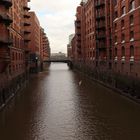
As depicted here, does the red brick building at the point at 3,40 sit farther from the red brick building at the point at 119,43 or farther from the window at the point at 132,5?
the window at the point at 132,5

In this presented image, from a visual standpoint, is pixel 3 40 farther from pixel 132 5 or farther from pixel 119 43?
pixel 119 43

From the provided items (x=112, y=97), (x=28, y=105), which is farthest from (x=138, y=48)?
(x=28, y=105)

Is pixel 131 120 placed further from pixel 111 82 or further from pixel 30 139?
pixel 111 82

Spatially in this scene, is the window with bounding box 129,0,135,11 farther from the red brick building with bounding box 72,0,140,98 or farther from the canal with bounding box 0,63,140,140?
the canal with bounding box 0,63,140,140

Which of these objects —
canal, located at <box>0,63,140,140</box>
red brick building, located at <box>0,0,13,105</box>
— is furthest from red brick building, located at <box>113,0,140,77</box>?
red brick building, located at <box>0,0,13,105</box>

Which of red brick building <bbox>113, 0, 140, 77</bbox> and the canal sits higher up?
red brick building <bbox>113, 0, 140, 77</bbox>

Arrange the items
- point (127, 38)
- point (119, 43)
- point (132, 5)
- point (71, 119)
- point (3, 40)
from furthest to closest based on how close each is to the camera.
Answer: point (119, 43)
point (127, 38)
point (132, 5)
point (3, 40)
point (71, 119)

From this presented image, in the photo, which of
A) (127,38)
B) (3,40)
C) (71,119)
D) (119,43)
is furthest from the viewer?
(119,43)

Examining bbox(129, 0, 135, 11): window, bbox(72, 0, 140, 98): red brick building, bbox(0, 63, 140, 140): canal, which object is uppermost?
bbox(129, 0, 135, 11): window

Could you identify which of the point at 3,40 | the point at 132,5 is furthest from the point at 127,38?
the point at 3,40

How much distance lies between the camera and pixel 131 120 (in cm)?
2191

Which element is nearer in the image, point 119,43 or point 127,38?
point 127,38

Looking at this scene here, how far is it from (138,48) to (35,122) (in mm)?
18043

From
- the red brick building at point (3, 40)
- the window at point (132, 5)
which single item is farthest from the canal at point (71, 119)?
the window at point (132, 5)
